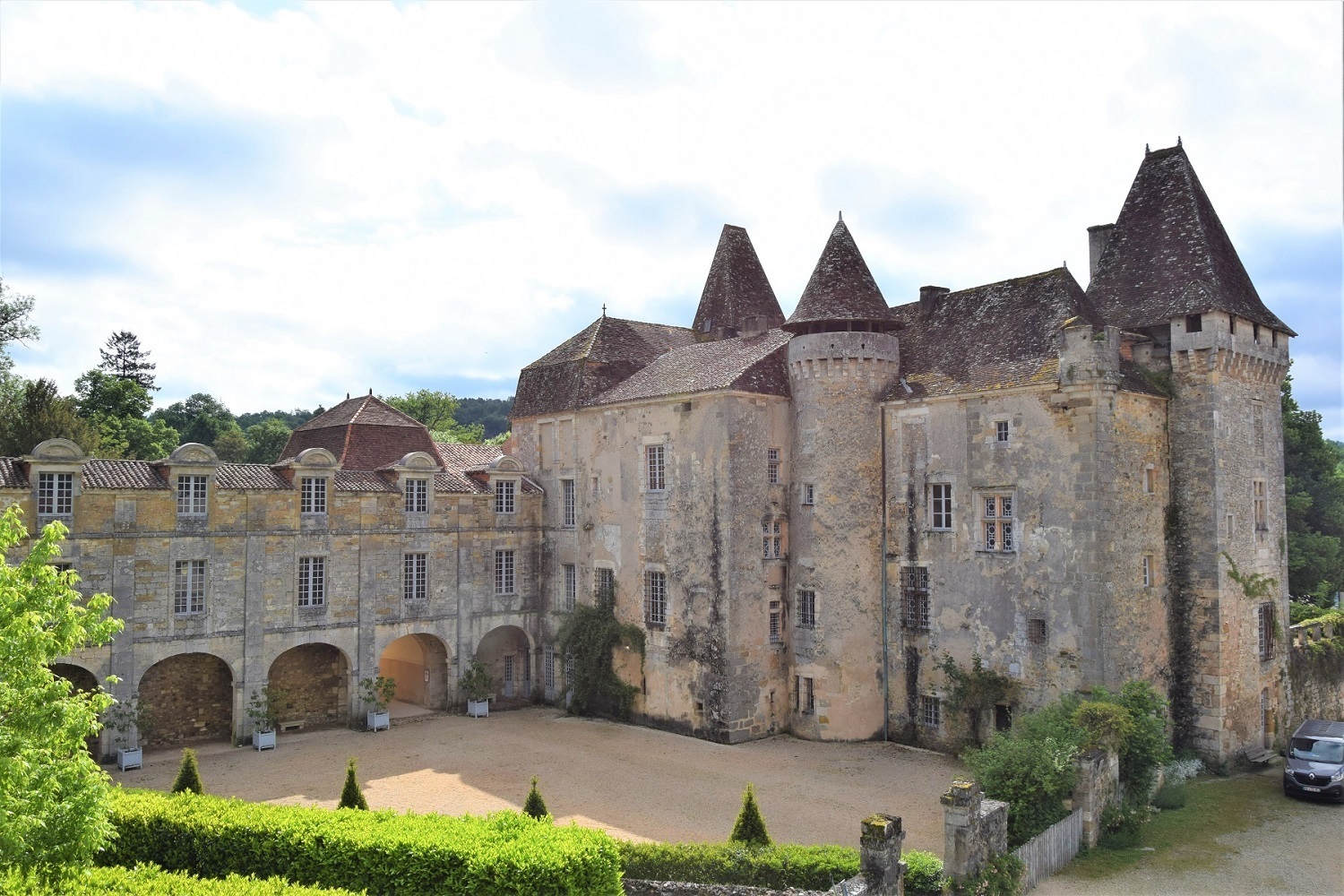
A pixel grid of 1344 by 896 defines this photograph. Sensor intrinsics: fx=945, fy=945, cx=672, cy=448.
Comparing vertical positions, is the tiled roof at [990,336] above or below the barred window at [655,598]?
above

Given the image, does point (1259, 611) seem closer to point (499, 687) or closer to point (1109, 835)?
point (1109, 835)

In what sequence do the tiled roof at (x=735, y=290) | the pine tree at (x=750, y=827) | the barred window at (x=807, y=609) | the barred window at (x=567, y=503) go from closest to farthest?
the pine tree at (x=750, y=827) → the barred window at (x=807, y=609) → the barred window at (x=567, y=503) → the tiled roof at (x=735, y=290)

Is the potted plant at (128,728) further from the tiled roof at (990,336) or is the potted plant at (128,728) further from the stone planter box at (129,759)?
the tiled roof at (990,336)

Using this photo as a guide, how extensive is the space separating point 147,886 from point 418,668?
21.3 metres

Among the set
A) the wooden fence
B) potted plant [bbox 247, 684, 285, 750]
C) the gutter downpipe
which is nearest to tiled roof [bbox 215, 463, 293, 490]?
potted plant [bbox 247, 684, 285, 750]

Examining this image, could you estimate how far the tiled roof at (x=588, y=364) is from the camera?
112 feet

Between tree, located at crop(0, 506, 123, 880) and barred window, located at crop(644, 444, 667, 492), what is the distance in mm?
18755

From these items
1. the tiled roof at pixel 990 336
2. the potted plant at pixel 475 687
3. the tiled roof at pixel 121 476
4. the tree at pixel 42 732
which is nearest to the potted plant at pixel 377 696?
the potted plant at pixel 475 687

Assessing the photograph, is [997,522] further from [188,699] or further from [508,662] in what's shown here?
[188,699]

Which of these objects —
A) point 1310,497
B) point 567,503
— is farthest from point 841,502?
point 1310,497

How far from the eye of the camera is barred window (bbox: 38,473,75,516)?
24.8m

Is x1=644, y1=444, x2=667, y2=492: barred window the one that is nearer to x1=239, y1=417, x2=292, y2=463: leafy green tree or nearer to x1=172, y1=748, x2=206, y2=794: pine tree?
x1=172, y1=748, x2=206, y2=794: pine tree

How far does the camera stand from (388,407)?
36094mm

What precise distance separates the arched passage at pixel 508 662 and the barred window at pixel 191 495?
11.3 m
